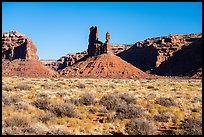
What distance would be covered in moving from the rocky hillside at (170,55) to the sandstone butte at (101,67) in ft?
115

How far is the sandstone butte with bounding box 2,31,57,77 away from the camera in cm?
12025

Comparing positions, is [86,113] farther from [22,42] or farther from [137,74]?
[22,42]

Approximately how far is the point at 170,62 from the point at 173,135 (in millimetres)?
145794

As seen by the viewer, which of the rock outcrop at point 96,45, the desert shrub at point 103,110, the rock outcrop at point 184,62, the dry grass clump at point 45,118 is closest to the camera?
the dry grass clump at point 45,118

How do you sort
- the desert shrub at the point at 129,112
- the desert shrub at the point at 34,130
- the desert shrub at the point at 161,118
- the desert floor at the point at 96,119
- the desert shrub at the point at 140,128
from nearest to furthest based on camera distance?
the desert shrub at the point at 34,130
the desert shrub at the point at 140,128
the desert floor at the point at 96,119
the desert shrub at the point at 161,118
the desert shrub at the point at 129,112

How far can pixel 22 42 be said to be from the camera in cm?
15012

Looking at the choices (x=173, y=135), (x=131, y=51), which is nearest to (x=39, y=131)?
(x=173, y=135)

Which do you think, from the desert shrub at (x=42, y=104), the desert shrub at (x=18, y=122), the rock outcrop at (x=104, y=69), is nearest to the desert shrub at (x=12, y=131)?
the desert shrub at (x=18, y=122)

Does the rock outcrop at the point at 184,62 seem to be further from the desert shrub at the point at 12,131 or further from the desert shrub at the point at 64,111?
the desert shrub at the point at 12,131

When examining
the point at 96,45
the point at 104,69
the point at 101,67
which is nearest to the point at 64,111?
the point at 104,69

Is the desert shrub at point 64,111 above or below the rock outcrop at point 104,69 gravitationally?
above

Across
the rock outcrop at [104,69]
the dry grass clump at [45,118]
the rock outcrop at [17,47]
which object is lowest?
the rock outcrop at [104,69]

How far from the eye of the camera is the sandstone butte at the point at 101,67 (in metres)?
98.0

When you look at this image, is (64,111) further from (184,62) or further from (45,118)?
(184,62)
